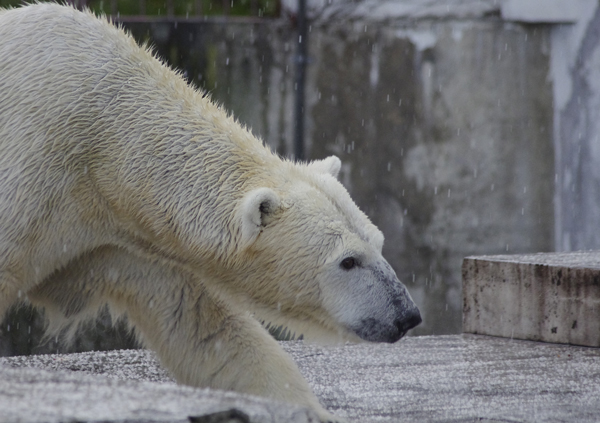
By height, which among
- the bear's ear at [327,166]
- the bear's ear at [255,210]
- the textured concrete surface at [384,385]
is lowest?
the textured concrete surface at [384,385]

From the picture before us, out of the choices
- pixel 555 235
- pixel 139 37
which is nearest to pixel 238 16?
pixel 139 37

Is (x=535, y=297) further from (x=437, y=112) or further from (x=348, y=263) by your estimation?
(x=437, y=112)

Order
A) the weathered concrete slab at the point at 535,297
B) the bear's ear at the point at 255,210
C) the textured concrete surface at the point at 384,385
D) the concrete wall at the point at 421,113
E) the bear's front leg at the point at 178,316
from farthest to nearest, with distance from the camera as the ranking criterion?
1. the concrete wall at the point at 421,113
2. the weathered concrete slab at the point at 535,297
3. the bear's front leg at the point at 178,316
4. the bear's ear at the point at 255,210
5. the textured concrete surface at the point at 384,385

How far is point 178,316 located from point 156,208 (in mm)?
475

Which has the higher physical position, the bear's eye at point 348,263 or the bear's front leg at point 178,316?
the bear's eye at point 348,263

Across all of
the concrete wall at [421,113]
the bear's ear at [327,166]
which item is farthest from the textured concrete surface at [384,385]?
the concrete wall at [421,113]

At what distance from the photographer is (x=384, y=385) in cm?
311

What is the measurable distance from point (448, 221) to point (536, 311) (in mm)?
2233

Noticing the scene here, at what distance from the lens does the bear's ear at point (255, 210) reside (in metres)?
2.62

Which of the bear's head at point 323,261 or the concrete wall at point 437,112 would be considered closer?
the bear's head at point 323,261

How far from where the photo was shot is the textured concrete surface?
1.46 m

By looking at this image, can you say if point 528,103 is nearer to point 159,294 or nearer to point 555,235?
point 555,235

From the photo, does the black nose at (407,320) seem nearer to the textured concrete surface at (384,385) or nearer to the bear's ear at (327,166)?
the textured concrete surface at (384,385)

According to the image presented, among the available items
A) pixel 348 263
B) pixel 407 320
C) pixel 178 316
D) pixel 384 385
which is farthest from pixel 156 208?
pixel 384 385
